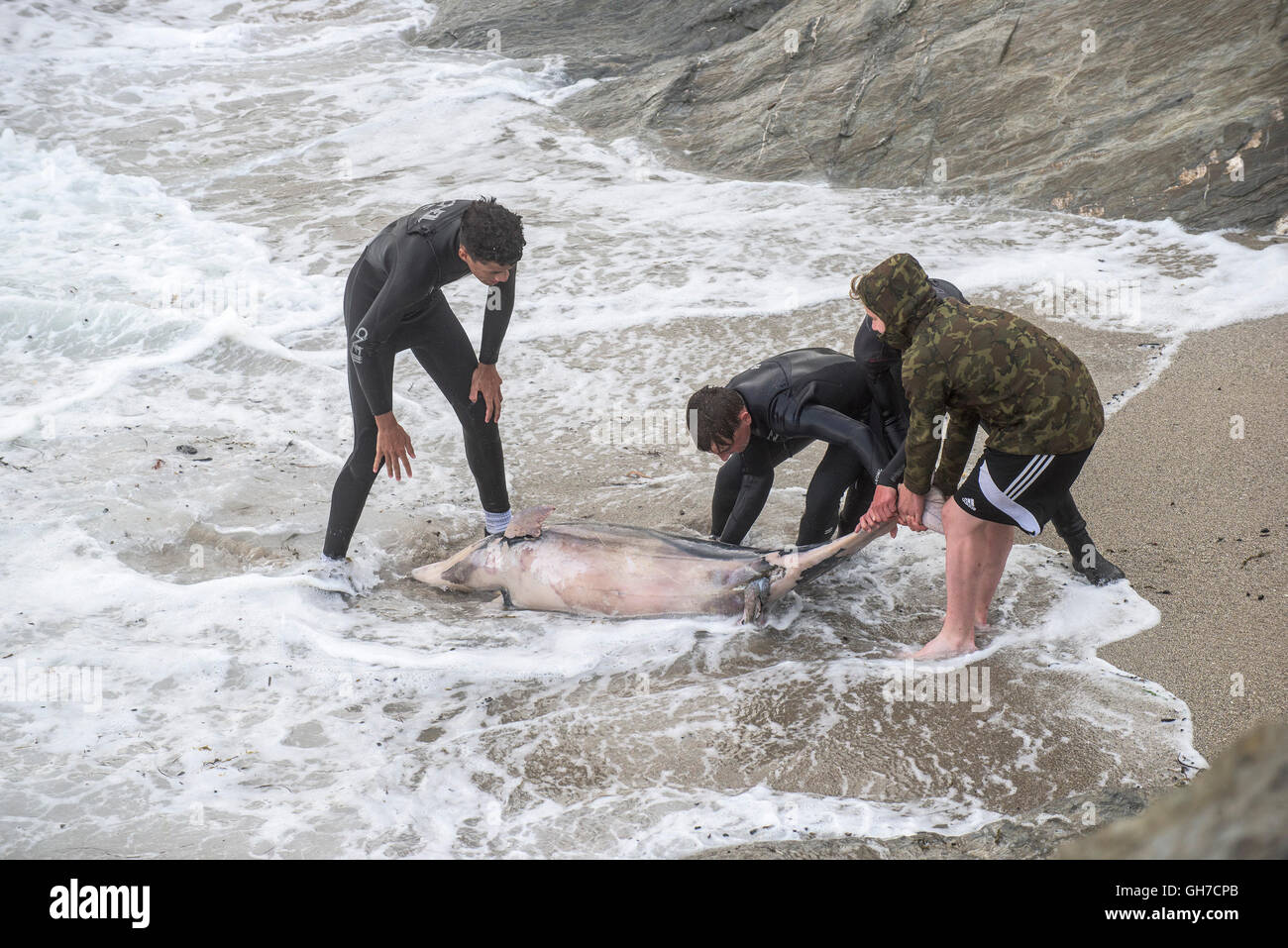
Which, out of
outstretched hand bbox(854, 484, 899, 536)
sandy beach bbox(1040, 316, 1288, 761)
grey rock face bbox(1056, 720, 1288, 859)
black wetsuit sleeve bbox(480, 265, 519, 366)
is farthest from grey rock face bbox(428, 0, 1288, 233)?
grey rock face bbox(1056, 720, 1288, 859)

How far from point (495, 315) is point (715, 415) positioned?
1146 millimetres

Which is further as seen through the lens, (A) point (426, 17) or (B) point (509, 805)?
(A) point (426, 17)

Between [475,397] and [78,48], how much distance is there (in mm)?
15696

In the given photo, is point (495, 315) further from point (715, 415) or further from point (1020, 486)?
point (1020, 486)

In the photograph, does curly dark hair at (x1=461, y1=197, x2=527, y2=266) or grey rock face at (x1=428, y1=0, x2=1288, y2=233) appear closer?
curly dark hair at (x1=461, y1=197, x2=527, y2=266)

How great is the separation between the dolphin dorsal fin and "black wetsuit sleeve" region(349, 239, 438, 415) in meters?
0.83

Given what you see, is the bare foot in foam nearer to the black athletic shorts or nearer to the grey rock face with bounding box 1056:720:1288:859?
the black athletic shorts

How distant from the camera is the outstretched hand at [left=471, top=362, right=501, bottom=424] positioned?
4.61m

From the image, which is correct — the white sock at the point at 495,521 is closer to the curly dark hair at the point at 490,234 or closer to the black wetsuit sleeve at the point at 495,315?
the black wetsuit sleeve at the point at 495,315

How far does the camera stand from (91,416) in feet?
21.3

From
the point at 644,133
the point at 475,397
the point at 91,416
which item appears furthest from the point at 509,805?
the point at 644,133

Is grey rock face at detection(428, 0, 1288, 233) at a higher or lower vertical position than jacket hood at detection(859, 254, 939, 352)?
higher

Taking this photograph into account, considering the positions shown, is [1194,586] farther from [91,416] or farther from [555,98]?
[555,98]

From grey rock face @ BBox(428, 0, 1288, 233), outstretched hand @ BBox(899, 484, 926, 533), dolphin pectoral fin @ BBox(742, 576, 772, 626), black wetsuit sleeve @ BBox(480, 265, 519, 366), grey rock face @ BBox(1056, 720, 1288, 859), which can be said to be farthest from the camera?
grey rock face @ BBox(428, 0, 1288, 233)
